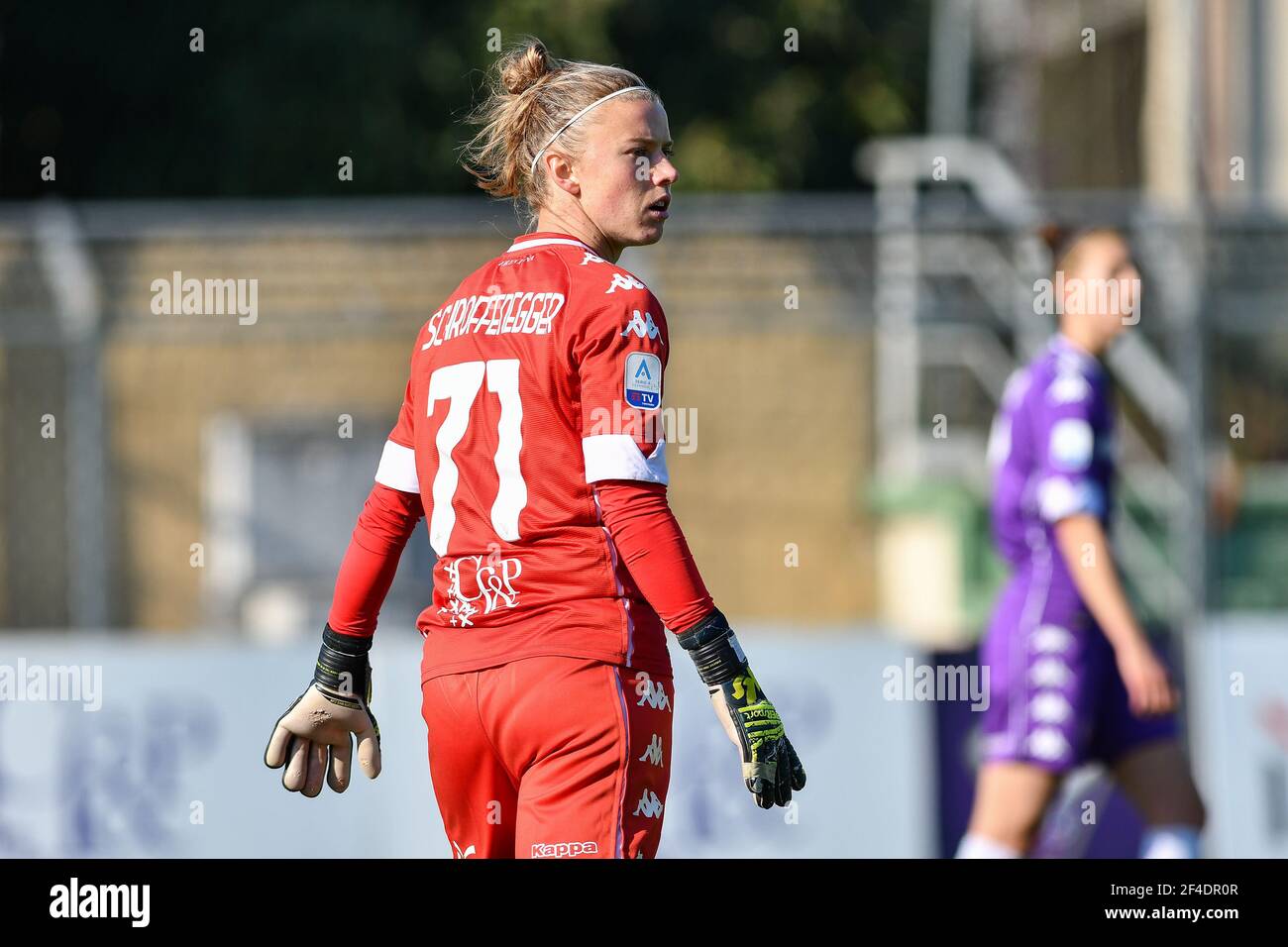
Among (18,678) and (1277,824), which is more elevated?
(18,678)

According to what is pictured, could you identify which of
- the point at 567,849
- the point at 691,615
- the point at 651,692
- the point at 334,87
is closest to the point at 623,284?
the point at 691,615

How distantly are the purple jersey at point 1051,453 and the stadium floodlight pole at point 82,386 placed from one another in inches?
195

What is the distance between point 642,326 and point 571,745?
736 millimetres

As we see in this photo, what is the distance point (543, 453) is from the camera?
349cm

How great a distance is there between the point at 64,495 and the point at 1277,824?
7.94 metres

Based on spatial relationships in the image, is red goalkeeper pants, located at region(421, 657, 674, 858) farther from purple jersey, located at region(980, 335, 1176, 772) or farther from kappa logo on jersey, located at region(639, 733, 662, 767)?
purple jersey, located at region(980, 335, 1176, 772)

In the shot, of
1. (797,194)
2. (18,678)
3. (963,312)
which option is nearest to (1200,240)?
(963,312)

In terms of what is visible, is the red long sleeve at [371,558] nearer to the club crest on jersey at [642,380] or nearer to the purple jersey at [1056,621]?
the club crest on jersey at [642,380]

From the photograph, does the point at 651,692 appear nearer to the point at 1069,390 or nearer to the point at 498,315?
the point at 498,315

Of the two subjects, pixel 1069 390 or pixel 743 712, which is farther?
pixel 1069 390

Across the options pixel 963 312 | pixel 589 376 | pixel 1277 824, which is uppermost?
pixel 963 312

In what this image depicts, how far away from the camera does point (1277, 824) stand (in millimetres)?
7867

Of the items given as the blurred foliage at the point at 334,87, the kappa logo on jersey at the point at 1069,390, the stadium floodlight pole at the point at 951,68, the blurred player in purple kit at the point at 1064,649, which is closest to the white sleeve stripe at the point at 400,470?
the blurred player in purple kit at the point at 1064,649
